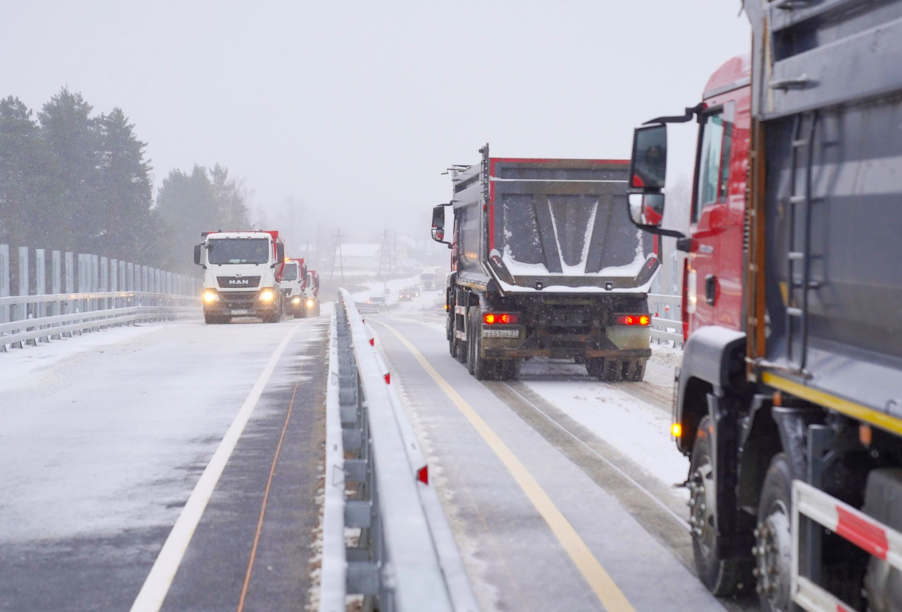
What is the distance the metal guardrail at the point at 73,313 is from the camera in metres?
22.5

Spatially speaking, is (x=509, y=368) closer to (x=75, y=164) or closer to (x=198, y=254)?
(x=198, y=254)

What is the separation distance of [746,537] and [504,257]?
10.4 metres

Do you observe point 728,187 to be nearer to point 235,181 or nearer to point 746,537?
point 746,537

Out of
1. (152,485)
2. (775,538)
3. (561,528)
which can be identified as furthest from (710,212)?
(152,485)

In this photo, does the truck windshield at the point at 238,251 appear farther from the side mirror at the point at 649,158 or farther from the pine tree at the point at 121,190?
the pine tree at the point at 121,190

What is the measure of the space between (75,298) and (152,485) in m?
20.5

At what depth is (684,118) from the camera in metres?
6.19

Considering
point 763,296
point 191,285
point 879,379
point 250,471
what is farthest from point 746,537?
point 191,285

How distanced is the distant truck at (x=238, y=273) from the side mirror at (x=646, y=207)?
31.5 m

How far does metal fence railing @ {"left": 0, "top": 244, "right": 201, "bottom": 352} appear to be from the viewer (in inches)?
915

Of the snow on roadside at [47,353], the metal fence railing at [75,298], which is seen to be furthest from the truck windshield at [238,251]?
the snow on roadside at [47,353]

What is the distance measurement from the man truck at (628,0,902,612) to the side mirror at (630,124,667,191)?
0.01 metres

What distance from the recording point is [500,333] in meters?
15.9

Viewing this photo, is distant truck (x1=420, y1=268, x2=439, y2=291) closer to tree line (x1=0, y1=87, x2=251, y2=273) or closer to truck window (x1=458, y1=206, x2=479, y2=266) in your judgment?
tree line (x1=0, y1=87, x2=251, y2=273)
